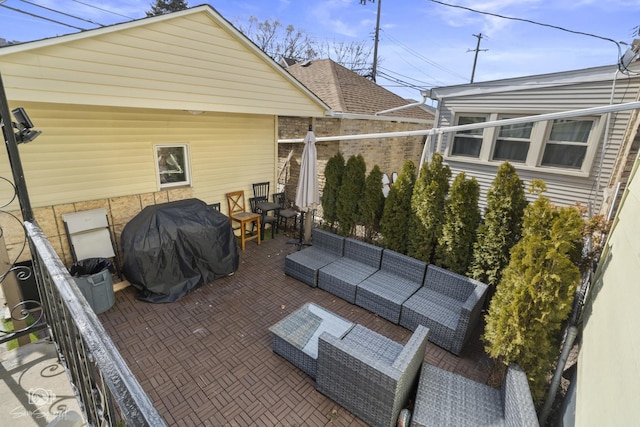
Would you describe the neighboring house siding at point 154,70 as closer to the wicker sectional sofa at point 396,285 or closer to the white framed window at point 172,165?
the white framed window at point 172,165

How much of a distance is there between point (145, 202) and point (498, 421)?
671 centimetres

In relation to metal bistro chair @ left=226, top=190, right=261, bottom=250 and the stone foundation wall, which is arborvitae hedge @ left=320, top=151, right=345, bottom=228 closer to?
metal bistro chair @ left=226, top=190, right=261, bottom=250

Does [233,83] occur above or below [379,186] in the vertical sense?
above

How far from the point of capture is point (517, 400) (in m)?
2.58

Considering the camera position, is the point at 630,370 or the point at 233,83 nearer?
the point at 630,370

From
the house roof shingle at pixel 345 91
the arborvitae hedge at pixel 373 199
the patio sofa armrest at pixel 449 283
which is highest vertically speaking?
the house roof shingle at pixel 345 91

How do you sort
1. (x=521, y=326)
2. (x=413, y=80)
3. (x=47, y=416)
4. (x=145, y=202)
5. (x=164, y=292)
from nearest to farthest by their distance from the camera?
(x=47, y=416), (x=521, y=326), (x=164, y=292), (x=145, y=202), (x=413, y=80)

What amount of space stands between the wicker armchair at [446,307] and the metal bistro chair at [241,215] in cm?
425

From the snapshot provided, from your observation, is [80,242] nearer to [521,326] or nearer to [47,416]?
[47,416]

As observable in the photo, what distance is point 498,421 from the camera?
2.83 metres

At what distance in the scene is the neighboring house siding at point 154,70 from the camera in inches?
151

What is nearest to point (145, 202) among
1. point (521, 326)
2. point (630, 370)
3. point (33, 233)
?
point (33, 233)

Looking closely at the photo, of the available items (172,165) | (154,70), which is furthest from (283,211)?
(154,70)

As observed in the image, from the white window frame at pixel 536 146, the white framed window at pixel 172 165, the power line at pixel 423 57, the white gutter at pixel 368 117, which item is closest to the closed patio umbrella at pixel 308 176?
the white gutter at pixel 368 117
